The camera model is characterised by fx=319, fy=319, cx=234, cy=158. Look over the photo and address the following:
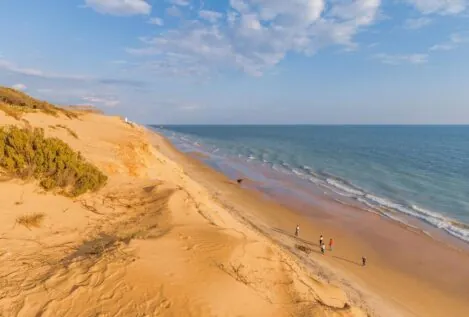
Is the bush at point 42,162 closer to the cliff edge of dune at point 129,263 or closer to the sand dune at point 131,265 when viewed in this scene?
the cliff edge of dune at point 129,263

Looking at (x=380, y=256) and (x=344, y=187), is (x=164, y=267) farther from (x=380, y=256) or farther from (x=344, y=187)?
(x=344, y=187)

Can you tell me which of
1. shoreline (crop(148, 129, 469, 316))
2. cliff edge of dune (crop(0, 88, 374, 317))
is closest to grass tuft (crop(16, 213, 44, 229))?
cliff edge of dune (crop(0, 88, 374, 317))

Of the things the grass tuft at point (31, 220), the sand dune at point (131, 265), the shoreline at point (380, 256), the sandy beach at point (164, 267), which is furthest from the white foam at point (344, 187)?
the grass tuft at point (31, 220)

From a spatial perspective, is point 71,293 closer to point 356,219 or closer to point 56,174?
point 56,174

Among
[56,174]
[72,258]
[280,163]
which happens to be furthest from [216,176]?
[72,258]

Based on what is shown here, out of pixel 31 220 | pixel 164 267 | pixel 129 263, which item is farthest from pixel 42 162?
pixel 164 267

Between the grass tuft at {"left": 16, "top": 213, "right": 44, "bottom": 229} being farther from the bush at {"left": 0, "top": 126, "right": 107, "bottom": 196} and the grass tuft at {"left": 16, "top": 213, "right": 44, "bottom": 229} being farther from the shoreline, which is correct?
the shoreline
